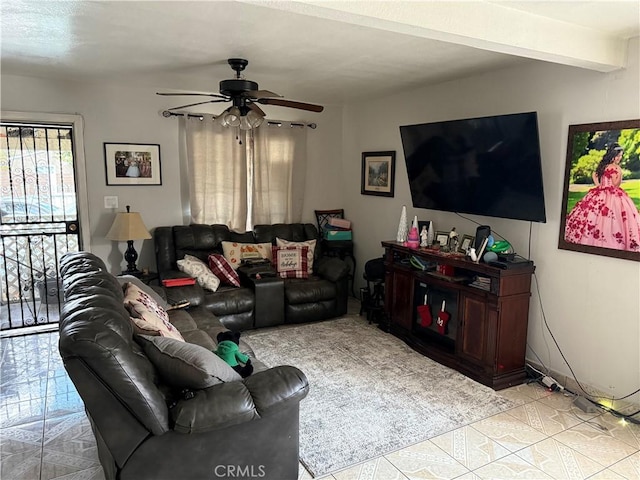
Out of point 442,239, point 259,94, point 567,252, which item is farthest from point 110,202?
point 567,252

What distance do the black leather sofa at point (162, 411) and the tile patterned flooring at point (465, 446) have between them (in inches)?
19.8

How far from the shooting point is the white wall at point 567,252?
9.62ft

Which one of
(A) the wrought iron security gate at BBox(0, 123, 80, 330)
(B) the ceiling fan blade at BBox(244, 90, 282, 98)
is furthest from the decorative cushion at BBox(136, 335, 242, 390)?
(A) the wrought iron security gate at BBox(0, 123, 80, 330)

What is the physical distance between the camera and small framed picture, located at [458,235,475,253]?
3.79 meters

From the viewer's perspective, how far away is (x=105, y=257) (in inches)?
185

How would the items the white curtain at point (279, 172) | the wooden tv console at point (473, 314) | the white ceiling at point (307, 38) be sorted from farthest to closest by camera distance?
the white curtain at point (279, 172) → the wooden tv console at point (473, 314) → the white ceiling at point (307, 38)

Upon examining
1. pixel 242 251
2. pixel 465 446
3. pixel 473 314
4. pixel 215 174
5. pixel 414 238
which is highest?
pixel 215 174

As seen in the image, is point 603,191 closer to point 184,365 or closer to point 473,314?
point 473,314

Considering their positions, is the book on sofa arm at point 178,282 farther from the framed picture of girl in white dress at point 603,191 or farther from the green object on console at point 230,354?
Answer: the framed picture of girl in white dress at point 603,191

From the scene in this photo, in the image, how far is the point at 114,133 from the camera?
457 centimetres

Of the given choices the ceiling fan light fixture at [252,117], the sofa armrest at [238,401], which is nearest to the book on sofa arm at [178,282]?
the ceiling fan light fixture at [252,117]

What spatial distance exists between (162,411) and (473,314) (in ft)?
8.10

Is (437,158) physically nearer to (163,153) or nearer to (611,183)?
(611,183)

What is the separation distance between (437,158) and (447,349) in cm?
165
